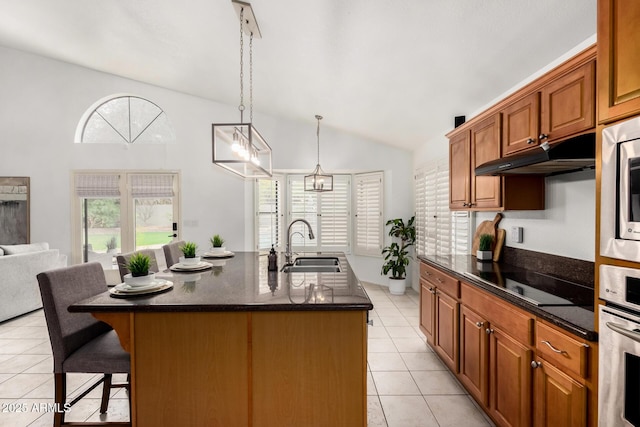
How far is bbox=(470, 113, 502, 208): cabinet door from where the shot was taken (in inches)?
90.9

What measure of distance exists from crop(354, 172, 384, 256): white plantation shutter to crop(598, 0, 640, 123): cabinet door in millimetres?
4102

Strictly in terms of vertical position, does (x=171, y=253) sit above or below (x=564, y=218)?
below

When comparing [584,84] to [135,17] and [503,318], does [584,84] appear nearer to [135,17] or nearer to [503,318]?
[503,318]

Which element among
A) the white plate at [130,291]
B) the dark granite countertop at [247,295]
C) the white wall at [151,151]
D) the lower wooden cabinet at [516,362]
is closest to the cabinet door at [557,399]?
the lower wooden cabinet at [516,362]

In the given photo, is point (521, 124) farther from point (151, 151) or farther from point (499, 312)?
point (151, 151)

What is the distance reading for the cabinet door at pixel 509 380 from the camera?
4.90ft

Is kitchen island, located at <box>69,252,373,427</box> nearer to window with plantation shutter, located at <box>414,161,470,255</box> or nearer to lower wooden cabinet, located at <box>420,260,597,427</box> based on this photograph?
lower wooden cabinet, located at <box>420,260,597,427</box>

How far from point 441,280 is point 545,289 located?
0.83 m

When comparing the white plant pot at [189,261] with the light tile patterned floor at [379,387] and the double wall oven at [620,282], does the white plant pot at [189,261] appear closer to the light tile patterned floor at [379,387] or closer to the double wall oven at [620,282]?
the light tile patterned floor at [379,387]

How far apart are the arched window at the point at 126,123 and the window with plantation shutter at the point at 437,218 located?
438 cm

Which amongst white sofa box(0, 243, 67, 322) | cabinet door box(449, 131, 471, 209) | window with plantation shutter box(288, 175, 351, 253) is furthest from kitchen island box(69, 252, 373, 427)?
window with plantation shutter box(288, 175, 351, 253)

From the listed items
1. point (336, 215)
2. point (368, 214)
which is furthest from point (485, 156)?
point (336, 215)

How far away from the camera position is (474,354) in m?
2.01

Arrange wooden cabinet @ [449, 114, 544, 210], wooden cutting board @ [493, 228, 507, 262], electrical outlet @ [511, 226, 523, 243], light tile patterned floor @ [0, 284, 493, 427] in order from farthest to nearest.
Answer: wooden cutting board @ [493, 228, 507, 262]
electrical outlet @ [511, 226, 523, 243]
wooden cabinet @ [449, 114, 544, 210]
light tile patterned floor @ [0, 284, 493, 427]
